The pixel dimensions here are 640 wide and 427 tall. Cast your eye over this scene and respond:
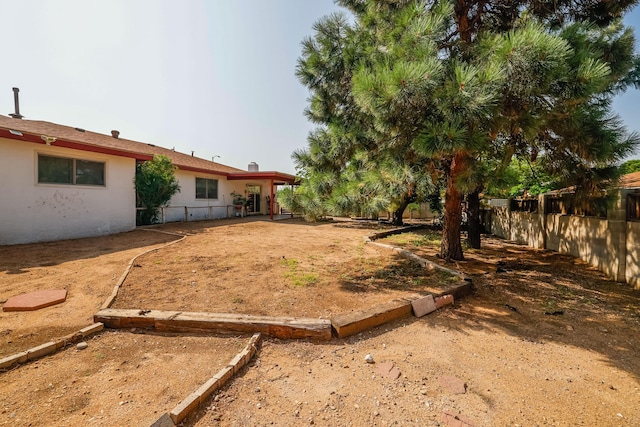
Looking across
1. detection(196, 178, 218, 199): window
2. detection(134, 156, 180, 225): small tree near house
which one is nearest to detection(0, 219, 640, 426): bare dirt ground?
detection(134, 156, 180, 225): small tree near house

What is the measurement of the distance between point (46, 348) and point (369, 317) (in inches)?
120

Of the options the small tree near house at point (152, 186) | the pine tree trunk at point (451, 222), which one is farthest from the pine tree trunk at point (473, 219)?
the small tree near house at point (152, 186)

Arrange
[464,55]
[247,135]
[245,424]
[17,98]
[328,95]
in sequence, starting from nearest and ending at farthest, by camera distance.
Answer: [245,424] → [464,55] → [328,95] → [17,98] → [247,135]

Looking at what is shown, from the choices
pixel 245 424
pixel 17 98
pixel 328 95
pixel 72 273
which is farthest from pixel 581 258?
pixel 17 98

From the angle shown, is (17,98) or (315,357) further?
(17,98)

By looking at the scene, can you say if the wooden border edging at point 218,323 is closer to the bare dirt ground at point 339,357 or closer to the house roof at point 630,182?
the bare dirt ground at point 339,357

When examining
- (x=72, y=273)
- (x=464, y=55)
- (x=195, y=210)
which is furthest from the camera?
(x=195, y=210)

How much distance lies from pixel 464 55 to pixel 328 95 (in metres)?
2.35

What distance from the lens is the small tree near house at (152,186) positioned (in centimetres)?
1015

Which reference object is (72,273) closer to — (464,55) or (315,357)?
(315,357)

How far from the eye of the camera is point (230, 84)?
1042cm

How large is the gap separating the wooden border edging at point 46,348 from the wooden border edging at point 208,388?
5.29 feet

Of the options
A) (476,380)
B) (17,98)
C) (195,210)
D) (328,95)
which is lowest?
(476,380)

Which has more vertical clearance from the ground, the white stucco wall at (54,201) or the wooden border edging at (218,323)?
the white stucco wall at (54,201)
